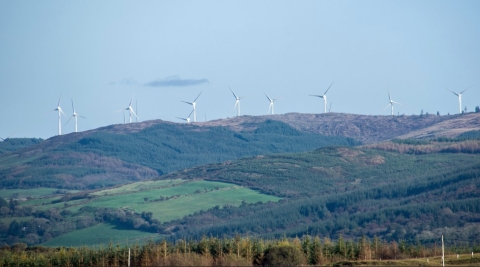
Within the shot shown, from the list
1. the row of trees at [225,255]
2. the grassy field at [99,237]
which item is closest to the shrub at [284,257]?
the row of trees at [225,255]

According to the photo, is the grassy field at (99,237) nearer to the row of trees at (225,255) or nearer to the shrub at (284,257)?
the row of trees at (225,255)

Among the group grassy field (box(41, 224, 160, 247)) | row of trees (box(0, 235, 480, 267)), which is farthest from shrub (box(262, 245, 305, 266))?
grassy field (box(41, 224, 160, 247))

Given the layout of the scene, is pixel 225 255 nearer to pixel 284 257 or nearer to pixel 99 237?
pixel 284 257

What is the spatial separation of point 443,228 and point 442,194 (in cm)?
3120

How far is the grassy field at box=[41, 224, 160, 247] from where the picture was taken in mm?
182250

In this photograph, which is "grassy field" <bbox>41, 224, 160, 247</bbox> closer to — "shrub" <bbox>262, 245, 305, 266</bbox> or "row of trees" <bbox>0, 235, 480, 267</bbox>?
"row of trees" <bbox>0, 235, 480, 267</bbox>

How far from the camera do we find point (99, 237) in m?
187

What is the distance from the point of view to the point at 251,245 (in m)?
102

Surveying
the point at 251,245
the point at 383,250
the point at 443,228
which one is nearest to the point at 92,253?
the point at 251,245

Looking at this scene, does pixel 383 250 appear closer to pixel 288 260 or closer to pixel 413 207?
pixel 288 260

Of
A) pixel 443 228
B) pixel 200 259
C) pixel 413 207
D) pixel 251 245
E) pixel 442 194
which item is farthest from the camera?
pixel 442 194

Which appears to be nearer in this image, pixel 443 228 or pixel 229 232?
pixel 443 228

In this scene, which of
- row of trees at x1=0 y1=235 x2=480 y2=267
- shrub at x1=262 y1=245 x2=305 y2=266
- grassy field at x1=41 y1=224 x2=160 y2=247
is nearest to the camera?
row of trees at x1=0 y1=235 x2=480 y2=267

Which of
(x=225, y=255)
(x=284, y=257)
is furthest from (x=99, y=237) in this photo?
(x=284, y=257)
